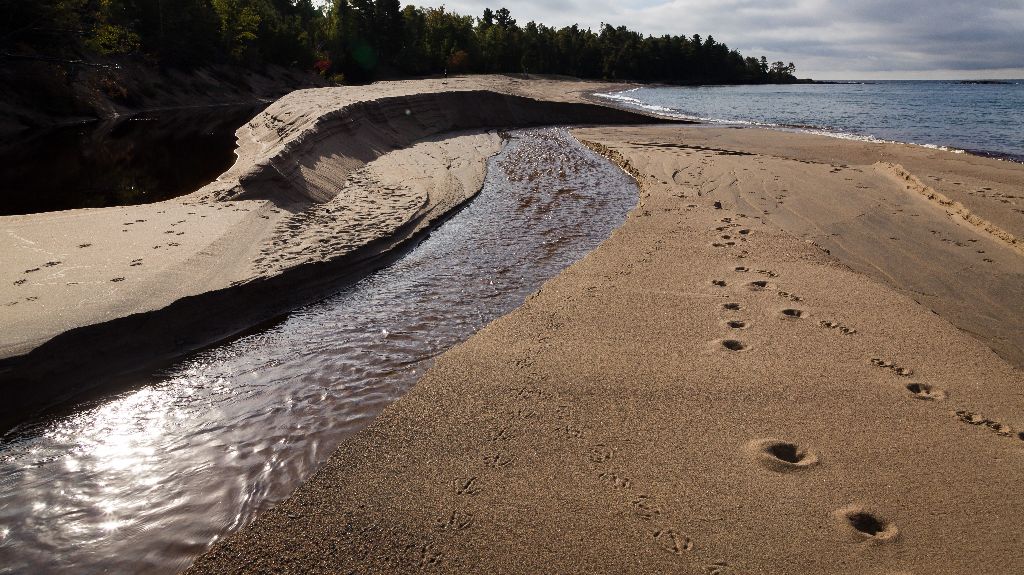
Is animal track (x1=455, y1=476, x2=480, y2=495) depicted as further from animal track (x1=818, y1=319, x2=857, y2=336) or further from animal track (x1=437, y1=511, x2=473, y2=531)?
animal track (x1=818, y1=319, x2=857, y2=336)

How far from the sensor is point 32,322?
4.27m

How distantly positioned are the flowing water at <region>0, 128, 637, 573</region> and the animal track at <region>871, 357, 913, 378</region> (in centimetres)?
309

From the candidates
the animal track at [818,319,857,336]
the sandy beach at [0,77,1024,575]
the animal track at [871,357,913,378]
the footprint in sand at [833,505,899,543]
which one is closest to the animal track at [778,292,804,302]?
the sandy beach at [0,77,1024,575]

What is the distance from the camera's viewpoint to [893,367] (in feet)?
13.6

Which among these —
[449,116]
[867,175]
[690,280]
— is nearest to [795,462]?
[690,280]

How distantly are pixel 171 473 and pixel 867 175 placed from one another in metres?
12.9

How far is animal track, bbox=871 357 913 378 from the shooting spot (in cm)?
405

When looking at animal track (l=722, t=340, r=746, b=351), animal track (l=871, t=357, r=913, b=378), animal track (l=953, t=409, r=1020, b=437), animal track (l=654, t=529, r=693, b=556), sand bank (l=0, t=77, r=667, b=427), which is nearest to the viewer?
animal track (l=654, t=529, r=693, b=556)

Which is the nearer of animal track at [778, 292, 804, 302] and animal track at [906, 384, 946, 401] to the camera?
animal track at [906, 384, 946, 401]

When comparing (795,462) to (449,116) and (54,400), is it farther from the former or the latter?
(449,116)

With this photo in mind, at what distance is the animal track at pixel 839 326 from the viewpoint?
4.69m

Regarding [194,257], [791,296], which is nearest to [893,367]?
[791,296]

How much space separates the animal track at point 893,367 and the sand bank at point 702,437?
20mm

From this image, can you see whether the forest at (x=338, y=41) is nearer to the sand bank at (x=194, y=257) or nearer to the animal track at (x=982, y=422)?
the sand bank at (x=194, y=257)
